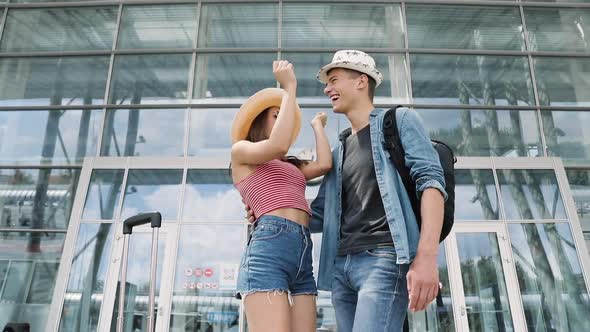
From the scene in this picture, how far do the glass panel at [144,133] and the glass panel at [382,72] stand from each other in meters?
2.59

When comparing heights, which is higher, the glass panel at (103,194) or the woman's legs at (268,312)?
the glass panel at (103,194)

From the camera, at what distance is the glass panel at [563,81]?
30.0 feet

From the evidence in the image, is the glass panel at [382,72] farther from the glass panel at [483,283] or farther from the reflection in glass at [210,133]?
the glass panel at [483,283]

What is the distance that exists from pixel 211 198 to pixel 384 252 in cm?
662

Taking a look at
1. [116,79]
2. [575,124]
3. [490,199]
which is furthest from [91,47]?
[575,124]

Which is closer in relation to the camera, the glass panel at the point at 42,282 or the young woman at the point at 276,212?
the young woman at the point at 276,212

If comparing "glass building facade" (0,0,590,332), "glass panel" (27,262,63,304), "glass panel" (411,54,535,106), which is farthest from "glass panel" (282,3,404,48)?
"glass panel" (27,262,63,304)

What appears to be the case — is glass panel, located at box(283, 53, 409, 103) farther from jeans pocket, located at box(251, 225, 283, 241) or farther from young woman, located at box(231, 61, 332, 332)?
jeans pocket, located at box(251, 225, 283, 241)

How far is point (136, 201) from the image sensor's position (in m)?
8.09

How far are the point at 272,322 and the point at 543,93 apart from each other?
938 centimetres

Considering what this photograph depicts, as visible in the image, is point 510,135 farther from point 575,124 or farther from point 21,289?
point 21,289

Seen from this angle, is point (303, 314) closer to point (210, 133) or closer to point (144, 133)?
point (210, 133)

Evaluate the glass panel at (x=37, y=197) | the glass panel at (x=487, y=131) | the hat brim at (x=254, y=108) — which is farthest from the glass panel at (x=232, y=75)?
the hat brim at (x=254, y=108)

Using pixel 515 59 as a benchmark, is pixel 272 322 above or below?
below
